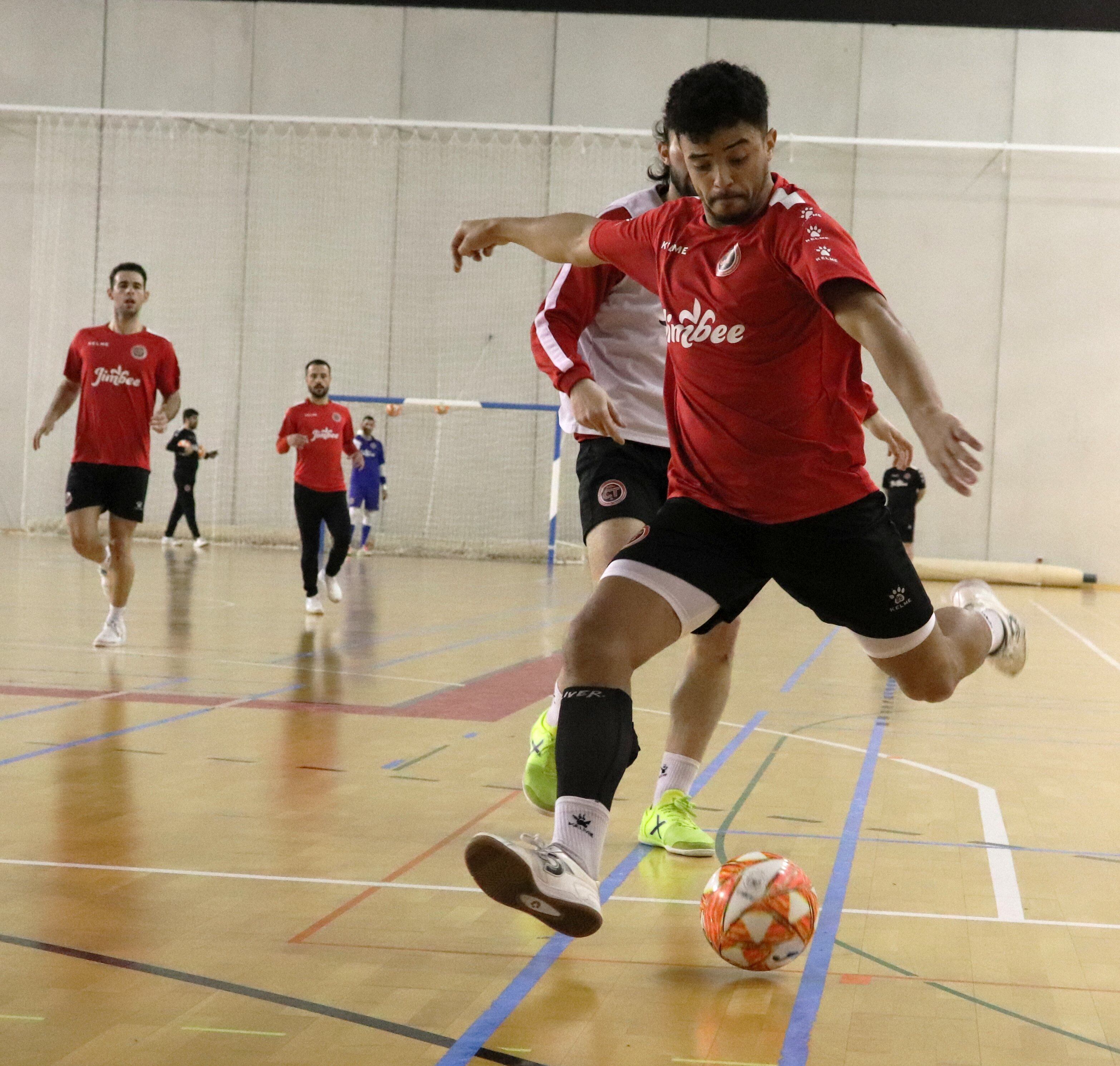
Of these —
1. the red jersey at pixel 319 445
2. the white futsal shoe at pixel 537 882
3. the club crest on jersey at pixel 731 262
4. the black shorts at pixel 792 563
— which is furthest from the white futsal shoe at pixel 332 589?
the white futsal shoe at pixel 537 882

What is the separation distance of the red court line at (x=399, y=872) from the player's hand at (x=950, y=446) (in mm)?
1545

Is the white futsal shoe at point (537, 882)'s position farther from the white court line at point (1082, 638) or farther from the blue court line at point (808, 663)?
the white court line at point (1082, 638)

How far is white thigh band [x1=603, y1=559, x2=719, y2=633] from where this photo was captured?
9.43ft

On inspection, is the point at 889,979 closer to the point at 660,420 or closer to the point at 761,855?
the point at 761,855

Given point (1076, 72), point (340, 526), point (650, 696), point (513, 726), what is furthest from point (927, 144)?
point (513, 726)

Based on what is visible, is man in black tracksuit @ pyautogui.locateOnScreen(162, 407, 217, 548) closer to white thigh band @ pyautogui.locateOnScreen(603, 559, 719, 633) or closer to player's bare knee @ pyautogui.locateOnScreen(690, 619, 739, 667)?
player's bare knee @ pyautogui.locateOnScreen(690, 619, 739, 667)

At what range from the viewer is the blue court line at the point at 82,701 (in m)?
5.46

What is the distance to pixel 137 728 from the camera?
532 centimetres

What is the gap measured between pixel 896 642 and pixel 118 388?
602 cm

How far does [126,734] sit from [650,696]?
2788 mm

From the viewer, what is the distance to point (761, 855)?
2.95 meters

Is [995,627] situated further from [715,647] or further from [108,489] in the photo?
[108,489]

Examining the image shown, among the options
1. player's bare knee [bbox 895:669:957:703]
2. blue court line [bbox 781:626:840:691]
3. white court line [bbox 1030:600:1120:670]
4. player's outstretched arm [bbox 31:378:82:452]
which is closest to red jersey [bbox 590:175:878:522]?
player's bare knee [bbox 895:669:957:703]

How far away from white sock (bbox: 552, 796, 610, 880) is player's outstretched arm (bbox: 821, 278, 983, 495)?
0.89m
